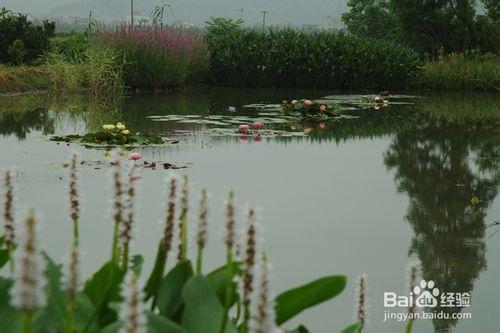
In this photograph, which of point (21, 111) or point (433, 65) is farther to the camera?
point (433, 65)

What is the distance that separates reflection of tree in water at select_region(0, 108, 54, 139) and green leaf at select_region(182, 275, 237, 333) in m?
9.03

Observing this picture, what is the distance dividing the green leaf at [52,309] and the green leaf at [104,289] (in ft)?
0.30

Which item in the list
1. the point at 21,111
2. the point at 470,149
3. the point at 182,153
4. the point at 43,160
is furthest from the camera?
the point at 21,111

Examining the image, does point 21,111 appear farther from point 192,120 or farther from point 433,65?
point 433,65

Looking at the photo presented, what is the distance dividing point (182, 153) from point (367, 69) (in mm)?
13156

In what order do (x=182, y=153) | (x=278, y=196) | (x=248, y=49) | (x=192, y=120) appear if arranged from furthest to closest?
(x=248, y=49) < (x=192, y=120) < (x=182, y=153) < (x=278, y=196)

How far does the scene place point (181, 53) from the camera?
65.0 ft

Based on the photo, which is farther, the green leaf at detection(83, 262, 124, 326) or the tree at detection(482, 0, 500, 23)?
the tree at detection(482, 0, 500, 23)

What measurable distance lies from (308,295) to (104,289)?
1.68 ft

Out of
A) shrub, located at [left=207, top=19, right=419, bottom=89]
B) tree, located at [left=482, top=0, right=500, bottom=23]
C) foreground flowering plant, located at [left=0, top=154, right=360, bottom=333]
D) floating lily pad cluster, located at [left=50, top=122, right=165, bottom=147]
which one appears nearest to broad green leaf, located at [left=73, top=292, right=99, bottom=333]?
foreground flowering plant, located at [left=0, top=154, right=360, bottom=333]

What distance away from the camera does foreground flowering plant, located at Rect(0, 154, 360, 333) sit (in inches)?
59.7

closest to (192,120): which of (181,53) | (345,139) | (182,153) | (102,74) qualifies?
(345,139)

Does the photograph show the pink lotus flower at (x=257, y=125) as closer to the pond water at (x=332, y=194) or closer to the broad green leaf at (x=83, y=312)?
the pond water at (x=332, y=194)

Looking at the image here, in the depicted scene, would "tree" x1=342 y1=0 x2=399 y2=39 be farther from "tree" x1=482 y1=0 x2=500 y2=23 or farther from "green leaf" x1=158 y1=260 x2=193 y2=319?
"green leaf" x1=158 y1=260 x2=193 y2=319
